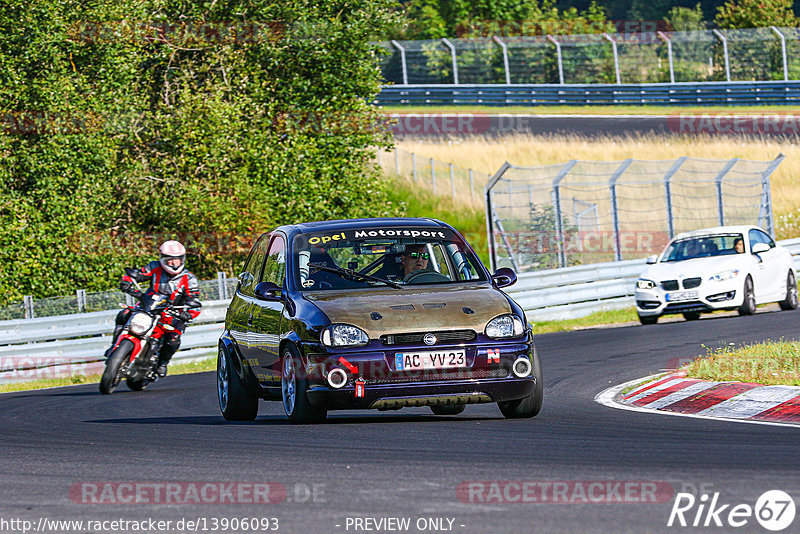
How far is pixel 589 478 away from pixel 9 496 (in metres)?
3.04

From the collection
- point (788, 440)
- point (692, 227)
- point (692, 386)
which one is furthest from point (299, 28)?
point (788, 440)

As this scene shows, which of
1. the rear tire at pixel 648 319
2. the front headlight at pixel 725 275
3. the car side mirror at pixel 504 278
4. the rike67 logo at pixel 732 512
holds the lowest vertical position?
the rear tire at pixel 648 319

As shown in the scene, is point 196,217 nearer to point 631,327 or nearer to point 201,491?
point 631,327

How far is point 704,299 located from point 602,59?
128 ft

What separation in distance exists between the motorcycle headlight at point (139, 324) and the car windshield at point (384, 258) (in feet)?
15.7

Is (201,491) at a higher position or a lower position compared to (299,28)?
lower

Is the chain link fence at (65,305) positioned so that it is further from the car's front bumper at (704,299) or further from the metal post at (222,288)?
the car's front bumper at (704,299)

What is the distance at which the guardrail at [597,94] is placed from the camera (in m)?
50.0

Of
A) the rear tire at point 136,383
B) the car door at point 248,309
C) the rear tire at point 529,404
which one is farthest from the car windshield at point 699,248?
the rear tire at point 529,404

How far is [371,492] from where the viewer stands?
21.7 feet

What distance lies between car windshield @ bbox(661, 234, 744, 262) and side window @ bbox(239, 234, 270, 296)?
40.0 ft

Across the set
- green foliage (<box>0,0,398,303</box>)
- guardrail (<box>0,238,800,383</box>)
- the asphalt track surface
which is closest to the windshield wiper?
the asphalt track surface

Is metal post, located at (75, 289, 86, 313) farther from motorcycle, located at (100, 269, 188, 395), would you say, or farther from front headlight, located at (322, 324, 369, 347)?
front headlight, located at (322, 324, 369, 347)

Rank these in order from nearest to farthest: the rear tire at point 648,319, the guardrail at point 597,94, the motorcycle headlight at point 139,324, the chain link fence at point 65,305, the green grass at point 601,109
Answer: the motorcycle headlight at point 139,324
the chain link fence at point 65,305
the rear tire at point 648,319
the green grass at point 601,109
the guardrail at point 597,94
